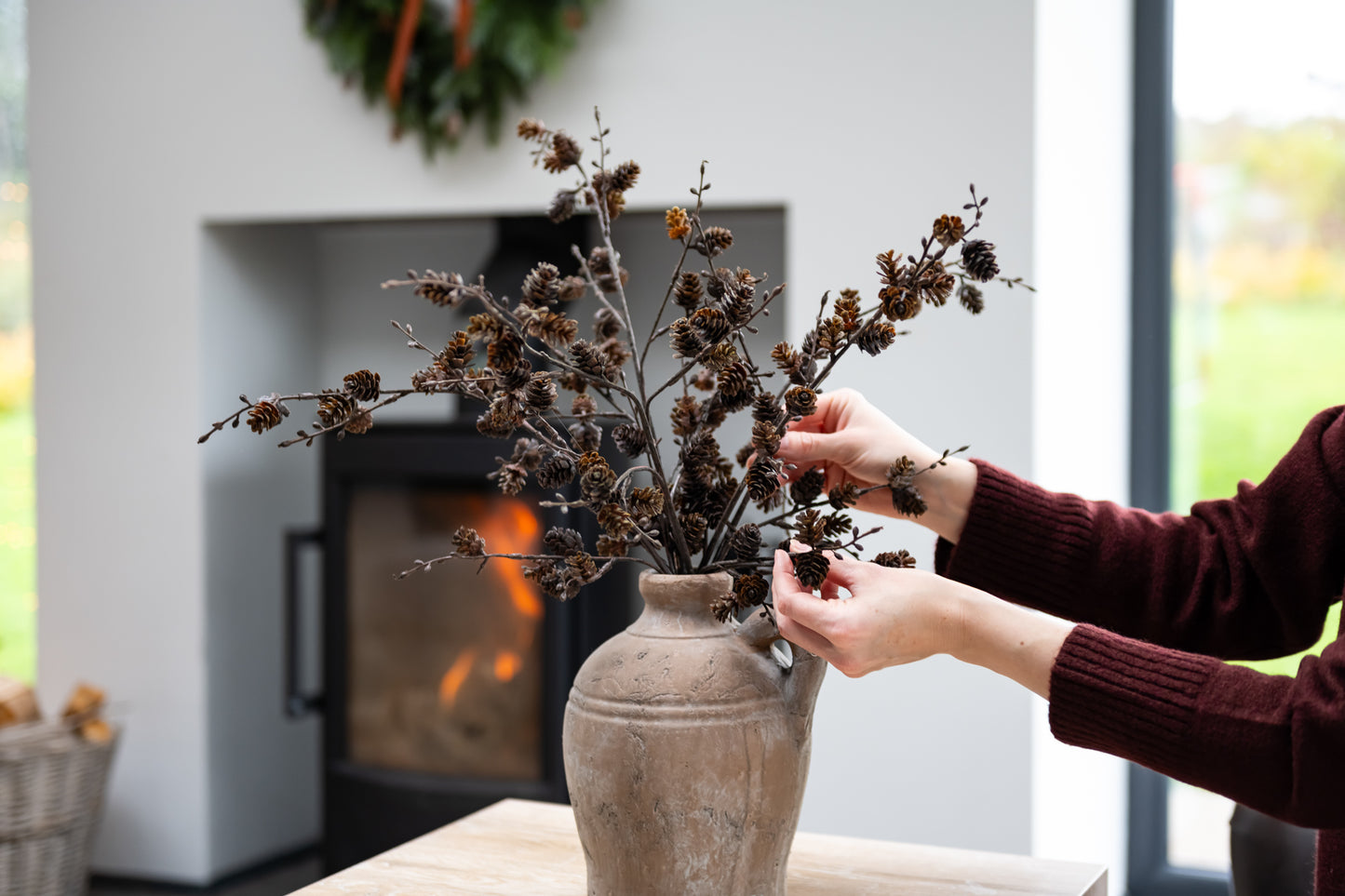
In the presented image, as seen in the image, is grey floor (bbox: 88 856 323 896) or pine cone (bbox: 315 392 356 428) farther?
grey floor (bbox: 88 856 323 896)

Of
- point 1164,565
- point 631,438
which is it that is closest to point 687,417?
point 631,438

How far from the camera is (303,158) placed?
2.21 meters

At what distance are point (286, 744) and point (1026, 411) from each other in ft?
5.32

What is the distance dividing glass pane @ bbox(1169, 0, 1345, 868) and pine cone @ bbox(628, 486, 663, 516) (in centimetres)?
171

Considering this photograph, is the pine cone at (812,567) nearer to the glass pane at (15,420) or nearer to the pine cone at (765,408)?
the pine cone at (765,408)

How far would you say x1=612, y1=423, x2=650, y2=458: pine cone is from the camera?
3.03 feet

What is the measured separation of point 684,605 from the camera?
35.7 inches

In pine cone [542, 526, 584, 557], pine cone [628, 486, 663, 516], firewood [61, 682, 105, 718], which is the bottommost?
firewood [61, 682, 105, 718]

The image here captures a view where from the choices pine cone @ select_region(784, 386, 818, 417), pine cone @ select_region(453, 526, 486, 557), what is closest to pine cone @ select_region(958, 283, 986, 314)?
pine cone @ select_region(784, 386, 818, 417)

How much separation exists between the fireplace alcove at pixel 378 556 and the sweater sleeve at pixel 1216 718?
4.23 ft

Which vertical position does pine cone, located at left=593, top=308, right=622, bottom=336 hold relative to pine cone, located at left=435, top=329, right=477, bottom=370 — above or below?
above

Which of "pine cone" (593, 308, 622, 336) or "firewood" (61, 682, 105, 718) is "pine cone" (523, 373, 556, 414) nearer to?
"pine cone" (593, 308, 622, 336)

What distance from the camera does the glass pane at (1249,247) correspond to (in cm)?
217

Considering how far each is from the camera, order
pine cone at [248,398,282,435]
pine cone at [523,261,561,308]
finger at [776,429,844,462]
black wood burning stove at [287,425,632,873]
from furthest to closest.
Result: black wood burning stove at [287,425,632,873] → finger at [776,429,844,462] → pine cone at [523,261,561,308] → pine cone at [248,398,282,435]
